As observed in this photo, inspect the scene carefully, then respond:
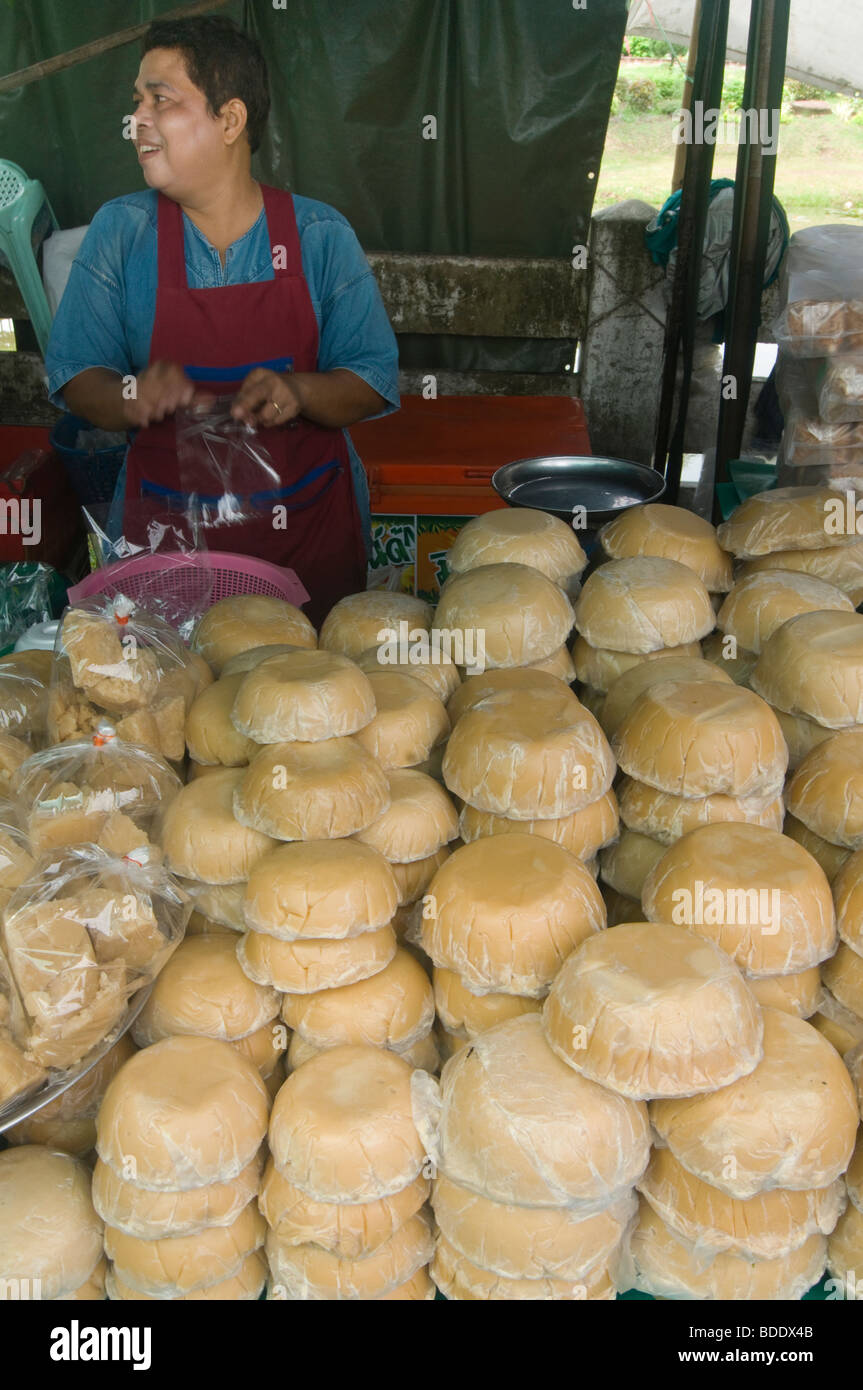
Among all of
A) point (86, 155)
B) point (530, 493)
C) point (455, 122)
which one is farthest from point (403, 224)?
point (530, 493)

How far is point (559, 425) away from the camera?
4.85 meters

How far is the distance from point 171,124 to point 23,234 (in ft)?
8.47

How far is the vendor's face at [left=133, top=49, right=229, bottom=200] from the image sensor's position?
2777 millimetres

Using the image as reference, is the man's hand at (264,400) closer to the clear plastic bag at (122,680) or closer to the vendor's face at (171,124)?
the vendor's face at (171,124)

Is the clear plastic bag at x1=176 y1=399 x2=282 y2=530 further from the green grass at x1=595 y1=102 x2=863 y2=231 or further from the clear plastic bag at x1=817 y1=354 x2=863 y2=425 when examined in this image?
the green grass at x1=595 y1=102 x2=863 y2=231

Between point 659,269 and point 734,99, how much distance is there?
21.8 feet

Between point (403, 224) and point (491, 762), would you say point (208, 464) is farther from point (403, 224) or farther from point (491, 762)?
point (403, 224)

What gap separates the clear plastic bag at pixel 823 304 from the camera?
281cm

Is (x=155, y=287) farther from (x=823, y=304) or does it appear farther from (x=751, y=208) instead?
(x=751, y=208)

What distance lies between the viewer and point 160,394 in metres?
2.86

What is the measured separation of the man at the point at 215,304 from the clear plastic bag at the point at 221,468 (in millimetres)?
34

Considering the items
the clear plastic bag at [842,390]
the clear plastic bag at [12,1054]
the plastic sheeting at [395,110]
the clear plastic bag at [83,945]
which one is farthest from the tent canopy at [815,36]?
the clear plastic bag at [12,1054]

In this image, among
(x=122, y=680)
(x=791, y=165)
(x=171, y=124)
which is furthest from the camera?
(x=791, y=165)

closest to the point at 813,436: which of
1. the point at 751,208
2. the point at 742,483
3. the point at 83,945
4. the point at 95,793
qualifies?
the point at 742,483
